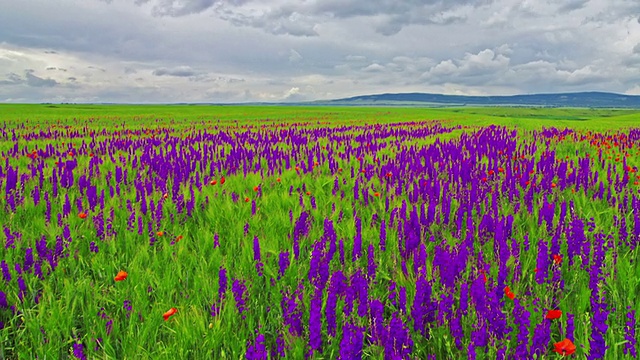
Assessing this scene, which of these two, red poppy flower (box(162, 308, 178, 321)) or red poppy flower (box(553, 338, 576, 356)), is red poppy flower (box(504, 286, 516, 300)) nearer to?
red poppy flower (box(553, 338, 576, 356))

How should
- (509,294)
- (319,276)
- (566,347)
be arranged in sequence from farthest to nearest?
1. (319,276)
2. (509,294)
3. (566,347)

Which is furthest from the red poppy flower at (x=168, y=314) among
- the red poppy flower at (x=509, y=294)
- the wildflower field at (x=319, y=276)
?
the red poppy flower at (x=509, y=294)

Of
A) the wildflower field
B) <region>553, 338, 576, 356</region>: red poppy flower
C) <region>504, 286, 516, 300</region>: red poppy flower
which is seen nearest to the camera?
<region>553, 338, 576, 356</region>: red poppy flower

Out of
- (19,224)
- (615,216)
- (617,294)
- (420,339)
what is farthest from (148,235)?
(615,216)

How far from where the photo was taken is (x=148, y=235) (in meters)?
3.53

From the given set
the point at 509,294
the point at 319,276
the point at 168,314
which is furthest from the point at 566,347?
the point at 168,314

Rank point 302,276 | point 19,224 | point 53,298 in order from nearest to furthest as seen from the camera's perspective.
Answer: point 53,298 → point 302,276 → point 19,224

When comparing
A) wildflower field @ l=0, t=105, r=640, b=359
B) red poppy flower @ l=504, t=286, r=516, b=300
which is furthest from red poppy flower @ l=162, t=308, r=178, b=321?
red poppy flower @ l=504, t=286, r=516, b=300

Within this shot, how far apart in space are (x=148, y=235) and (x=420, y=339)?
2.55 metres

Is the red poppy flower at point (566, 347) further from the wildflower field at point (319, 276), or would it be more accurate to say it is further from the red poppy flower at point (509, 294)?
the red poppy flower at point (509, 294)

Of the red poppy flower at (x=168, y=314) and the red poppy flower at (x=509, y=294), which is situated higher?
the red poppy flower at (x=509, y=294)

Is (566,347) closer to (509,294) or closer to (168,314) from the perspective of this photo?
(509,294)

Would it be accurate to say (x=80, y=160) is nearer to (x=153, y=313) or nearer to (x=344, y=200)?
(x=344, y=200)

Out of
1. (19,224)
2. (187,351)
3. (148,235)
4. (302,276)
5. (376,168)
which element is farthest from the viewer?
(376,168)
